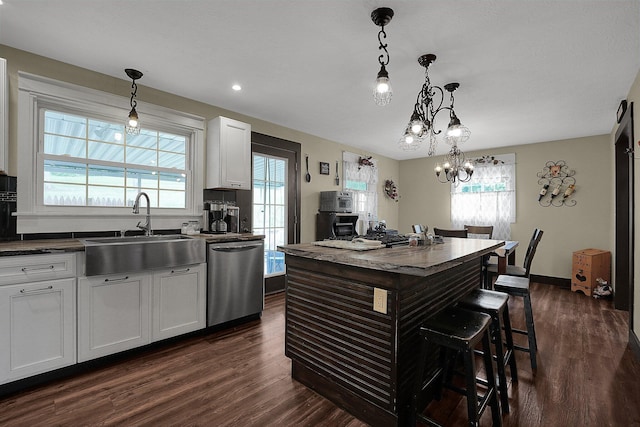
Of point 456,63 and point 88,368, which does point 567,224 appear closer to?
point 456,63

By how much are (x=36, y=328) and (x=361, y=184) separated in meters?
4.97

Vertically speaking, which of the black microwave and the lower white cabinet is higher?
the black microwave

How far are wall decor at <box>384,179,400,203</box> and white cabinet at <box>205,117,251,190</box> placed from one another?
377 centimetres

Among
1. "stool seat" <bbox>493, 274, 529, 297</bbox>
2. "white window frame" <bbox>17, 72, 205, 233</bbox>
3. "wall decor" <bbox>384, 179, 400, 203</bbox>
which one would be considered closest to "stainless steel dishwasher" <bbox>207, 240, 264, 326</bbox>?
"white window frame" <bbox>17, 72, 205, 233</bbox>

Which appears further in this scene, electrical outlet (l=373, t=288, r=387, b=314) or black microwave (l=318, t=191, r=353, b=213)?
black microwave (l=318, t=191, r=353, b=213)

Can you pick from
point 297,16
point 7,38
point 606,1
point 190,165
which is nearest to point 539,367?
point 606,1

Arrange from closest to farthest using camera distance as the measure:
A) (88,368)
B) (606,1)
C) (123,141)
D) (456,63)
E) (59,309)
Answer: (606,1), (59,309), (88,368), (456,63), (123,141)

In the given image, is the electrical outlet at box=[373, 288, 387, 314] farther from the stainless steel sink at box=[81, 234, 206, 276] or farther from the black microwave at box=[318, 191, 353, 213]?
the black microwave at box=[318, 191, 353, 213]

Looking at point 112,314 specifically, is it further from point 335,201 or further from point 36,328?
point 335,201

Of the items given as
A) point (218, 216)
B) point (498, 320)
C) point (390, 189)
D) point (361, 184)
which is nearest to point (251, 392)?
point (498, 320)

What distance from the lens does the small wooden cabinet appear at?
4352 mm

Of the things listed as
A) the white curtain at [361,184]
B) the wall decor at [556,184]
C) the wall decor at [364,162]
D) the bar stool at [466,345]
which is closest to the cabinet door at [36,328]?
the bar stool at [466,345]

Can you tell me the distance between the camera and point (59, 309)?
2.11 metres

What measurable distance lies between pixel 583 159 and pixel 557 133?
675 mm
